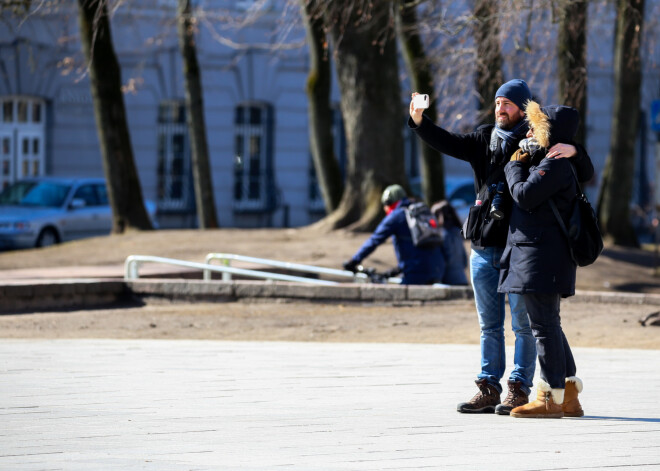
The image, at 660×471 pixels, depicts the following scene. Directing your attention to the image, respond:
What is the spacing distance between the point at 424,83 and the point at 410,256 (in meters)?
8.86

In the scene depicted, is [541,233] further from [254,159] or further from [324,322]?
[254,159]

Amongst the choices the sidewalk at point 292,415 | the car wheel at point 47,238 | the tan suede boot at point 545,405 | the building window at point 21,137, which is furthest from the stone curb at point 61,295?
the building window at point 21,137

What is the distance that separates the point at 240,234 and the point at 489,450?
15946 mm

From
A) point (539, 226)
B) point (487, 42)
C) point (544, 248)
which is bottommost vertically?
point (544, 248)

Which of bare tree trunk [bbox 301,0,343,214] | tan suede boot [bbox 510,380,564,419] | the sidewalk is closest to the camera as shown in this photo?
the sidewalk

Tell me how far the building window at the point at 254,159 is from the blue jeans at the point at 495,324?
1173 inches

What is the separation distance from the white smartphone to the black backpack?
6539 mm

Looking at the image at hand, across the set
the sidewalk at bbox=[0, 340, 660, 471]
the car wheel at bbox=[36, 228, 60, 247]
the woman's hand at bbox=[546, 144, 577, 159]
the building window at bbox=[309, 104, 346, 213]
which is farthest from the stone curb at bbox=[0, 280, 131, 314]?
the building window at bbox=[309, 104, 346, 213]

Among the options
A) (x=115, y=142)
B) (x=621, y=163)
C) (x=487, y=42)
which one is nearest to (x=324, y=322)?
(x=487, y=42)

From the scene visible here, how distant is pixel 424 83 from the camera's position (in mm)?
22734

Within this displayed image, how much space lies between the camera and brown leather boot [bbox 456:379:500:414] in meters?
7.30

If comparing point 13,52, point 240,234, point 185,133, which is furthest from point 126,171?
point 185,133

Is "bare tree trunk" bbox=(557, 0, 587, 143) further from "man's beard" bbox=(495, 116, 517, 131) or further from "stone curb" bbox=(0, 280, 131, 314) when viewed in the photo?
"man's beard" bbox=(495, 116, 517, 131)

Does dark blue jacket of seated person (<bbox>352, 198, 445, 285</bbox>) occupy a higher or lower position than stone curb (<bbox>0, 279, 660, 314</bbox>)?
higher
